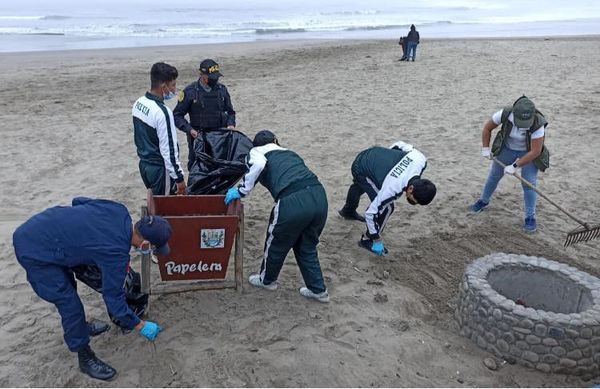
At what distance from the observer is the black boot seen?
333cm

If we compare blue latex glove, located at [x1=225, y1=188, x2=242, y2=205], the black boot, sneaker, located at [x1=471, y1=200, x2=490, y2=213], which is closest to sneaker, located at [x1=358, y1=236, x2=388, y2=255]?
sneaker, located at [x1=471, y1=200, x2=490, y2=213]

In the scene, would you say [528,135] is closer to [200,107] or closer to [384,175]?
[384,175]

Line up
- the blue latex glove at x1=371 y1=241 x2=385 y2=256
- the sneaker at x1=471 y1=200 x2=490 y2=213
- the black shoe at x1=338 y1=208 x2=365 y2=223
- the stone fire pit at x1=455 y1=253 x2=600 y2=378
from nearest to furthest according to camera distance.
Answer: the stone fire pit at x1=455 y1=253 x2=600 y2=378 < the blue latex glove at x1=371 y1=241 x2=385 y2=256 < the black shoe at x1=338 y1=208 x2=365 y2=223 < the sneaker at x1=471 y1=200 x2=490 y2=213

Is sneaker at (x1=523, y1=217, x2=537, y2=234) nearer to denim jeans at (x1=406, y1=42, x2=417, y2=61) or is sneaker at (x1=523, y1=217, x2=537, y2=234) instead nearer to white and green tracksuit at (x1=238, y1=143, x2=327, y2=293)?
white and green tracksuit at (x1=238, y1=143, x2=327, y2=293)

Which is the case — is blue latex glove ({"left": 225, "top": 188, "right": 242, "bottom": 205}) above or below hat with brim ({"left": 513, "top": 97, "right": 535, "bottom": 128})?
below

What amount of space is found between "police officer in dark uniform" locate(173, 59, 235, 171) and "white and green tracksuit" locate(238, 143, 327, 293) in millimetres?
1296

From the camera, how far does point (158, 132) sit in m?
4.19

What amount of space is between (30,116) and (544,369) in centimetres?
903

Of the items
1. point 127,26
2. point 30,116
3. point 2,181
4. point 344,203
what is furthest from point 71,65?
point 127,26

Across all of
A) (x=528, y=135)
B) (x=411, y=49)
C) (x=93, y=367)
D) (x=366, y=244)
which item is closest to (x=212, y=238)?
(x=93, y=367)

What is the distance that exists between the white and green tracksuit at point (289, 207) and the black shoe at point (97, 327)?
123 cm

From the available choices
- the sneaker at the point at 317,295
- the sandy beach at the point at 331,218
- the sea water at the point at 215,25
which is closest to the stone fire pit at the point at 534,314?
the sandy beach at the point at 331,218

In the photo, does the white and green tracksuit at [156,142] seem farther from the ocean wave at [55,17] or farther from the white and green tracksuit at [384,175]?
the ocean wave at [55,17]

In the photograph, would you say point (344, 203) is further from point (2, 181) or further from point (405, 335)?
point (2, 181)
